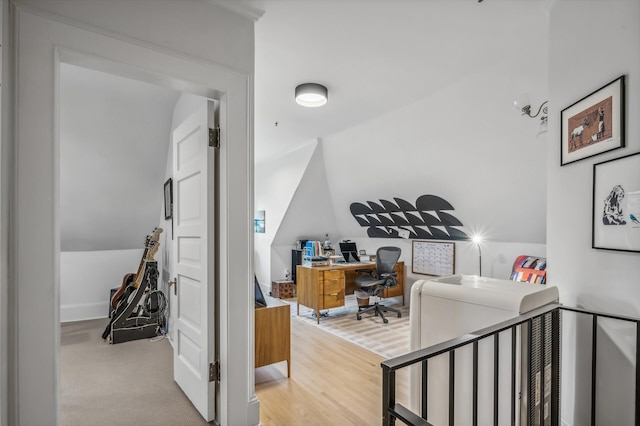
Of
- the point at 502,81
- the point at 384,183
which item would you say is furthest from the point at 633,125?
the point at 384,183

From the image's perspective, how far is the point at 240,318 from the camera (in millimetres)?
2018

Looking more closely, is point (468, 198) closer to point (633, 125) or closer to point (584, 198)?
point (584, 198)

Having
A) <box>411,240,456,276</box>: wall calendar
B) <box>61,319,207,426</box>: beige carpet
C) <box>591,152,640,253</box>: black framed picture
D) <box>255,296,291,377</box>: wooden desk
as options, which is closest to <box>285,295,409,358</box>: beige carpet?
<box>411,240,456,276</box>: wall calendar

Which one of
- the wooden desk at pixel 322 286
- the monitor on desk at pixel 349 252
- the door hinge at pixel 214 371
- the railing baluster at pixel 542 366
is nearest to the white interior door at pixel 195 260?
the door hinge at pixel 214 371

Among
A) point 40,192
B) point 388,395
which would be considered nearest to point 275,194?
point 40,192

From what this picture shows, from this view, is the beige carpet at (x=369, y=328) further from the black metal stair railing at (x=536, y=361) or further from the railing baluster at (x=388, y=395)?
the railing baluster at (x=388, y=395)

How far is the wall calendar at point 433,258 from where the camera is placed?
4773mm

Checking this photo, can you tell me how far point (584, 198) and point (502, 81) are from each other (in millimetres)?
1521

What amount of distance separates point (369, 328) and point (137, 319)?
2698 mm

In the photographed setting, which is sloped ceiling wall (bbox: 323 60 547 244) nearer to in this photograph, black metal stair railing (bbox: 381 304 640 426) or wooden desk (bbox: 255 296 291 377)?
black metal stair railing (bbox: 381 304 640 426)

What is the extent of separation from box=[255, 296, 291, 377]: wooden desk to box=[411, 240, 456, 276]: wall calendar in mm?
2825

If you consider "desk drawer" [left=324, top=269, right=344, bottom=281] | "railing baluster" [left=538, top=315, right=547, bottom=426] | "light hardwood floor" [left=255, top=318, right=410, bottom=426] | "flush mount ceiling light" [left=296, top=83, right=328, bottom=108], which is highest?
"flush mount ceiling light" [left=296, top=83, right=328, bottom=108]

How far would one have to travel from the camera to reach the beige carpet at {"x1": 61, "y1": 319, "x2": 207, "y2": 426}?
2.24 m

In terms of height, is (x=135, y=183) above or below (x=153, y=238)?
above
